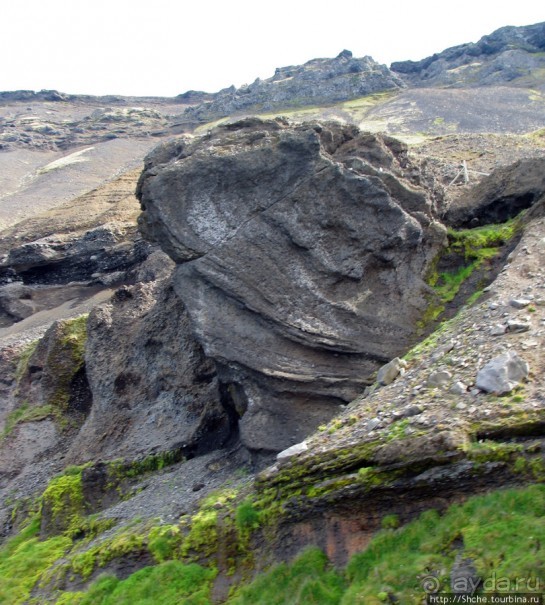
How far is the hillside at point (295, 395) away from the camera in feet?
32.9

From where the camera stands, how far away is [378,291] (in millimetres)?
17766

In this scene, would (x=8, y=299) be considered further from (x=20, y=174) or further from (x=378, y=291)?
(x=20, y=174)

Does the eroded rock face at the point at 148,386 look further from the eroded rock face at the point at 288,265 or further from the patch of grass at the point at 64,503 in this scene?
the eroded rock face at the point at 288,265

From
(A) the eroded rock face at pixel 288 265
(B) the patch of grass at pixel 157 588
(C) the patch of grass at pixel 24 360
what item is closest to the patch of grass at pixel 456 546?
(B) the patch of grass at pixel 157 588

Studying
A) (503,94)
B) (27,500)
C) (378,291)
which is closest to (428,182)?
(378,291)

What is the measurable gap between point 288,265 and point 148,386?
290 inches

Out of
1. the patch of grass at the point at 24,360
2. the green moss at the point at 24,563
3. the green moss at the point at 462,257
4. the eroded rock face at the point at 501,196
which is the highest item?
the eroded rock face at the point at 501,196

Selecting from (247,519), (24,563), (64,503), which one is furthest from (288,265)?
(24,563)

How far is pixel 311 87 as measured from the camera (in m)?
97.1

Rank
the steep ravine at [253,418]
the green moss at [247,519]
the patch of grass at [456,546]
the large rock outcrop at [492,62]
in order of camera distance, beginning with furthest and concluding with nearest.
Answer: the large rock outcrop at [492,62], the green moss at [247,519], the steep ravine at [253,418], the patch of grass at [456,546]

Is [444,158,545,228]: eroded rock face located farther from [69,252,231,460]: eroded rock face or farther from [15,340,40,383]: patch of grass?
[15,340,40,383]: patch of grass

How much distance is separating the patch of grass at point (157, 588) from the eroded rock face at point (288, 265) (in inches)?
147

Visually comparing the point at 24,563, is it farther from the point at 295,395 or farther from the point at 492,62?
the point at 492,62

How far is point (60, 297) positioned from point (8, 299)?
3058 mm
